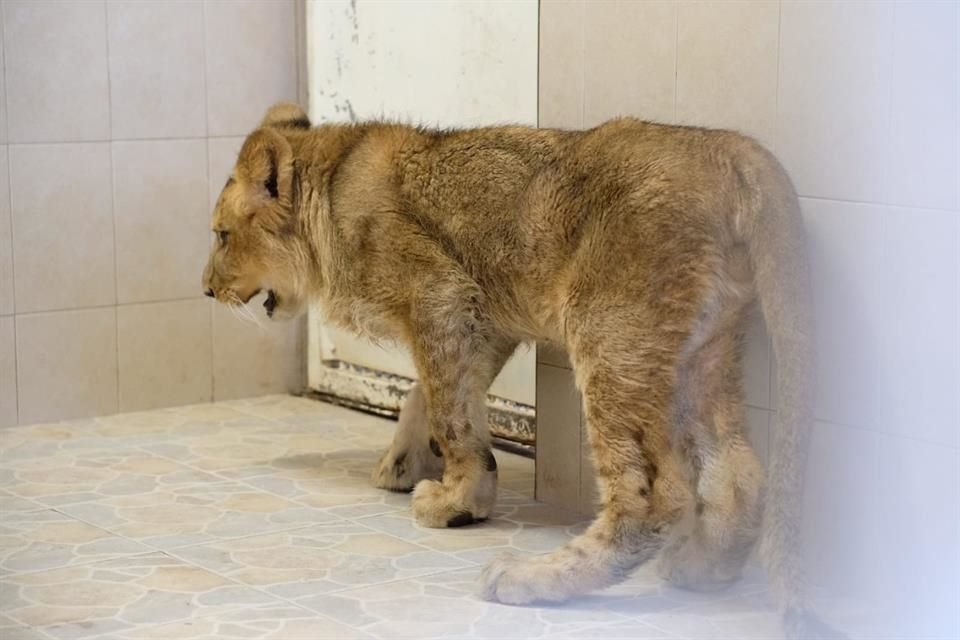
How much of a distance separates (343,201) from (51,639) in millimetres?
1601

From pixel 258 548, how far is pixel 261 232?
1020mm

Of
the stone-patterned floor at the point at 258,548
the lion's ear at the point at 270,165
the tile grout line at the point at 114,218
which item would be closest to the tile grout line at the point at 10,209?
the stone-patterned floor at the point at 258,548

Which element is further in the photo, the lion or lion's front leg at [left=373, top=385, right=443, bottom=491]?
lion's front leg at [left=373, top=385, right=443, bottom=491]

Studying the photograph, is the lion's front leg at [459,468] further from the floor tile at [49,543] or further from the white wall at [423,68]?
the floor tile at [49,543]

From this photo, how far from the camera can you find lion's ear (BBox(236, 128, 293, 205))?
186 inches

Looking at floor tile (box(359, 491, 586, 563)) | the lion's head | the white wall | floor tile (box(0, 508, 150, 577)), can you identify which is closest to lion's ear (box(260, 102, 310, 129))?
the lion's head

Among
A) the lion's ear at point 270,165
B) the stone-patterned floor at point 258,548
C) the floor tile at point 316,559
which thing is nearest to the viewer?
the stone-patterned floor at point 258,548

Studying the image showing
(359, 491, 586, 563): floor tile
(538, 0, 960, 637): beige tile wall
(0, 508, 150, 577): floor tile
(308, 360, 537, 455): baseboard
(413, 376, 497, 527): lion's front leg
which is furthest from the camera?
(308, 360, 537, 455): baseboard

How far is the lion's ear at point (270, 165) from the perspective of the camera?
4.71m

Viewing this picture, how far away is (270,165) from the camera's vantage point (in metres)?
4.73

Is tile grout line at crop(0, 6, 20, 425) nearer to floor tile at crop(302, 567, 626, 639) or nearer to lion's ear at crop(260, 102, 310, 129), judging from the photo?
lion's ear at crop(260, 102, 310, 129)

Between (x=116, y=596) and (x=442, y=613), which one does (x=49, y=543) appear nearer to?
(x=116, y=596)

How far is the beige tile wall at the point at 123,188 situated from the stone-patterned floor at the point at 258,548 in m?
0.29

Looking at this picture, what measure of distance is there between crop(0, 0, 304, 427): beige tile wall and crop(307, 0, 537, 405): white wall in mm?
235
